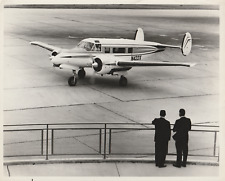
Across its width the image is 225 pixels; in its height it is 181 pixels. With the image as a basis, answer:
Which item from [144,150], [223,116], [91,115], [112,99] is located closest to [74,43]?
[112,99]

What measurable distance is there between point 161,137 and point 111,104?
606 centimetres

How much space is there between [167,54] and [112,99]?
31.5 feet

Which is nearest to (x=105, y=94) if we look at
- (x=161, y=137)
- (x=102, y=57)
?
(x=102, y=57)

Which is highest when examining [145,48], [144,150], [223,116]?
[145,48]

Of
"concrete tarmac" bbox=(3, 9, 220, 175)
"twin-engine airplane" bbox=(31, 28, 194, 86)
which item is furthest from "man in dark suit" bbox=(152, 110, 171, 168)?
"twin-engine airplane" bbox=(31, 28, 194, 86)

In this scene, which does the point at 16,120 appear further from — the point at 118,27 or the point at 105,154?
the point at 118,27

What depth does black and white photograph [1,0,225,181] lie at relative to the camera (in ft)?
38.4

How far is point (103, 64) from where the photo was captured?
63.0 ft

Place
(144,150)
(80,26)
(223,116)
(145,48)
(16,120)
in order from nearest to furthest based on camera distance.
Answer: (223,116), (144,150), (16,120), (145,48), (80,26)

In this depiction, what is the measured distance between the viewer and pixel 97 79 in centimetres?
2067

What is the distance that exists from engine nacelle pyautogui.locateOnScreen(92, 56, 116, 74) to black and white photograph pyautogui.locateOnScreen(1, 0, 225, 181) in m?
0.04

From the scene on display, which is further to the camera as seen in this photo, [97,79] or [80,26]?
[80,26]

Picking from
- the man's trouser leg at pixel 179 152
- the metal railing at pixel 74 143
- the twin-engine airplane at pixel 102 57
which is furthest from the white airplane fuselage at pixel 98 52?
the man's trouser leg at pixel 179 152
